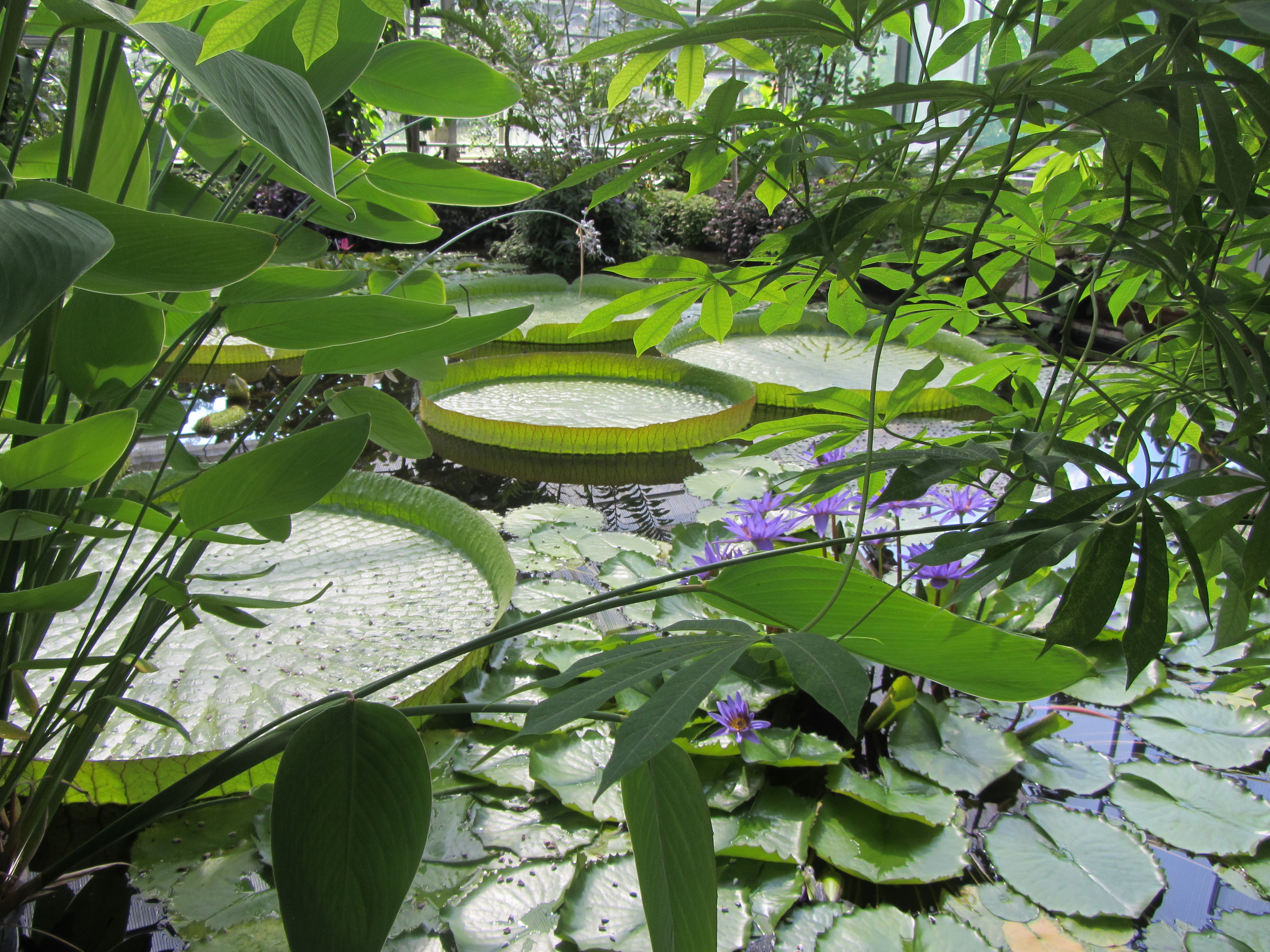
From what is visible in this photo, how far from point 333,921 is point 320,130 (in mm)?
280

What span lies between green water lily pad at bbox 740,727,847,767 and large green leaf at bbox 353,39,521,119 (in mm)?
626

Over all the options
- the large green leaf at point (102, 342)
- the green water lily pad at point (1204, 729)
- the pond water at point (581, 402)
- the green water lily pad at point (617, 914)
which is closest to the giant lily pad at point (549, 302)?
the pond water at point (581, 402)

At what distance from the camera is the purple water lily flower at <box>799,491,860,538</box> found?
3.26 feet

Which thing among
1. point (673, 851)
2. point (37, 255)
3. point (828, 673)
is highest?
point (37, 255)

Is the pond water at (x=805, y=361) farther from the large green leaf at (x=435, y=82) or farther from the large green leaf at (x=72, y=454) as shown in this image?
the large green leaf at (x=72, y=454)

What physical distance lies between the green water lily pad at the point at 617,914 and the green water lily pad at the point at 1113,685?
538 millimetres

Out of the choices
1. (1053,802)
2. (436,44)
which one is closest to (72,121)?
(436,44)

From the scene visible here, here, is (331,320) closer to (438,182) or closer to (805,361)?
(438,182)

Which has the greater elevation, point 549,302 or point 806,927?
point 549,302

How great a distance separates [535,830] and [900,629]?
51cm

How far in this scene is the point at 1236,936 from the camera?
0.65 meters

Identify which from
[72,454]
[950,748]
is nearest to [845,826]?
[950,748]

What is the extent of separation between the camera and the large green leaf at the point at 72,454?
0.29m

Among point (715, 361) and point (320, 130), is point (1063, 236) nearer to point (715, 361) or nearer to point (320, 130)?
point (320, 130)
